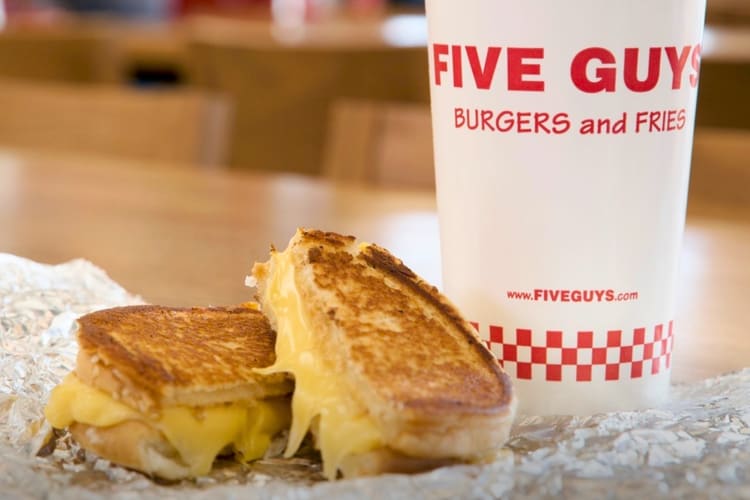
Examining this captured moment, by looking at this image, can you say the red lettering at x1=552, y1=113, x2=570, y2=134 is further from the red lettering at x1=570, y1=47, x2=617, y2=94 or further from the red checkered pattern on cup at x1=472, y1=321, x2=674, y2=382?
the red checkered pattern on cup at x1=472, y1=321, x2=674, y2=382

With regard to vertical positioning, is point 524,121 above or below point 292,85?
above

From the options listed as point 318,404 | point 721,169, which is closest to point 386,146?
point 721,169

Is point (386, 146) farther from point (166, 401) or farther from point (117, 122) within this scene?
point (166, 401)

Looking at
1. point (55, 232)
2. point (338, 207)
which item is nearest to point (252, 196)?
point (338, 207)

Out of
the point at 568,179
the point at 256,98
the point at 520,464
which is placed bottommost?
the point at 256,98

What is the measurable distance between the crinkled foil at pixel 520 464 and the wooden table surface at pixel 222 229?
0.56 feet

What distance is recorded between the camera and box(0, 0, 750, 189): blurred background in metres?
2.04

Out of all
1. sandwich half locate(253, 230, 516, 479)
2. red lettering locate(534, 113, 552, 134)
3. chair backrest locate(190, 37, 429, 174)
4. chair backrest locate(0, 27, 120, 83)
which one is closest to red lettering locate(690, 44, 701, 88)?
red lettering locate(534, 113, 552, 134)

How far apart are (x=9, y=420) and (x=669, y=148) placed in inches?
18.3

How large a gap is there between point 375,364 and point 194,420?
0.36 ft

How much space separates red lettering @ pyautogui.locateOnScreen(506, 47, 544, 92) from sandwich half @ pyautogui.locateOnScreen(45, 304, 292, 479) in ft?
0.76

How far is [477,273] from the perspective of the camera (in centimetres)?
80

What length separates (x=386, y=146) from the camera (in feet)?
6.59

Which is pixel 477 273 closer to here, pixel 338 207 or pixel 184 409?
pixel 184 409
